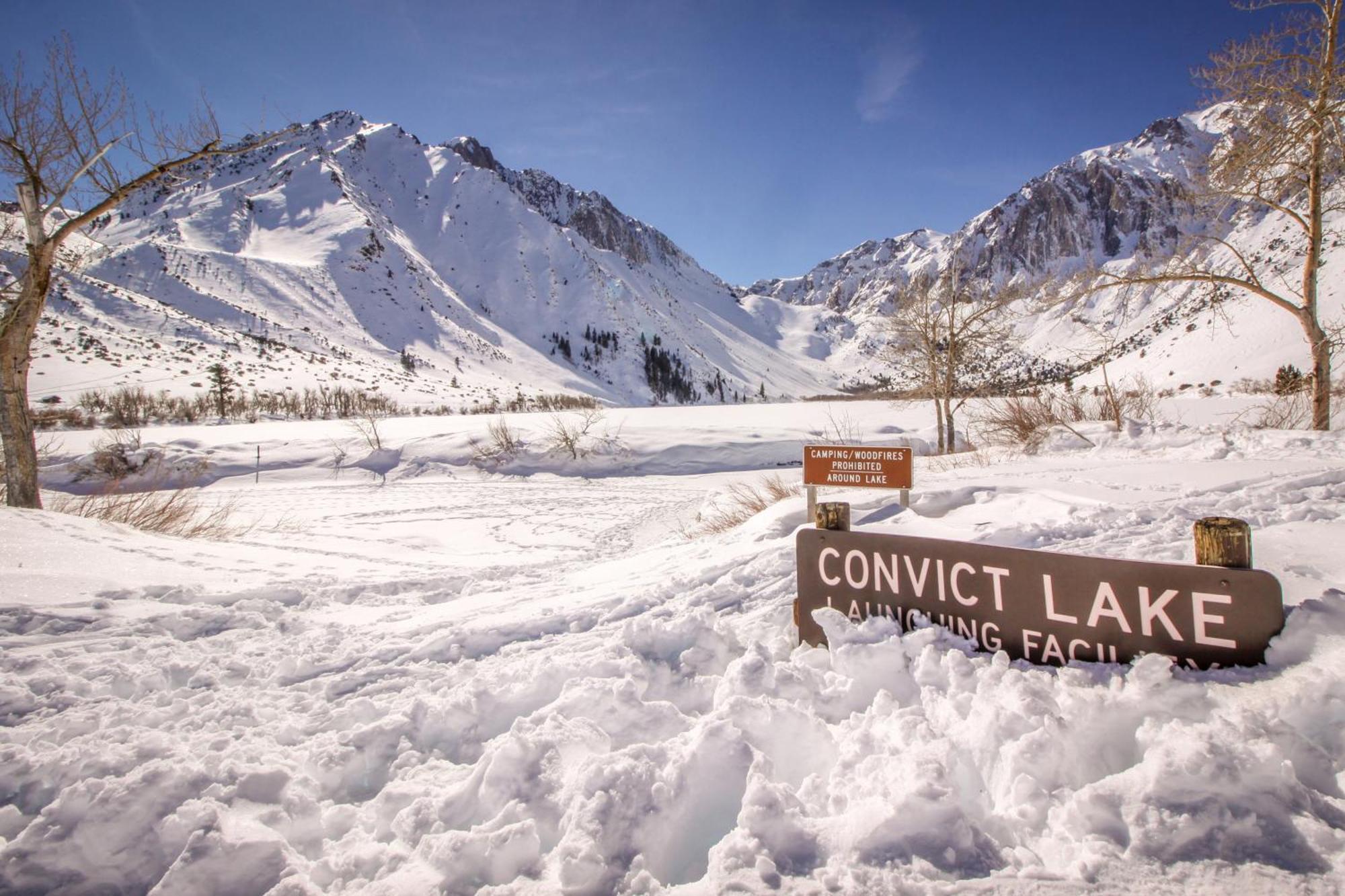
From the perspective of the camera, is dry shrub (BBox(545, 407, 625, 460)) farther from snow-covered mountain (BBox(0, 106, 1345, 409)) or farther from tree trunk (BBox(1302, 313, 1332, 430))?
tree trunk (BBox(1302, 313, 1332, 430))

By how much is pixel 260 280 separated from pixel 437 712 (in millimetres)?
98408

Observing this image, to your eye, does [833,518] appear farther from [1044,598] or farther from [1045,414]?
[1045,414]

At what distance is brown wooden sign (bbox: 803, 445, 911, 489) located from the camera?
3.73m

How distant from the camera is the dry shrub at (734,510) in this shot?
7363 millimetres

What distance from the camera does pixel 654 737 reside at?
211 cm

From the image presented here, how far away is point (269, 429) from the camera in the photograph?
17281 millimetres

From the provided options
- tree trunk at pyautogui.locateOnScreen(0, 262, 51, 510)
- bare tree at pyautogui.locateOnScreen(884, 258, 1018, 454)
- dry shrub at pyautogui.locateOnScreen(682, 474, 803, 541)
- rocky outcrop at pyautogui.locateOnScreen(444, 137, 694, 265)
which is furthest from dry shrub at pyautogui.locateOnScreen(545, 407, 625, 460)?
rocky outcrop at pyautogui.locateOnScreen(444, 137, 694, 265)

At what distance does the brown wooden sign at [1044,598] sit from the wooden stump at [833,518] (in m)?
0.06

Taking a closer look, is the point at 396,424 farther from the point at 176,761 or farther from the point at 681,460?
the point at 176,761

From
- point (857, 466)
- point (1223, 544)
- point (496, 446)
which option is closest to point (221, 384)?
point (496, 446)

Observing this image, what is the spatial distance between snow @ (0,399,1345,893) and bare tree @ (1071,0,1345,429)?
4.90 m

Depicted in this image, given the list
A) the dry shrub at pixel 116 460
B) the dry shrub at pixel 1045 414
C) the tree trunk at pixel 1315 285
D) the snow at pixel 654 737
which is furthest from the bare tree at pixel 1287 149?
the dry shrub at pixel 116 460

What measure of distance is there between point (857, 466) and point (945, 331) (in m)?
12.3

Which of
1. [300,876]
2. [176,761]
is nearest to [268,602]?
[176,761]
